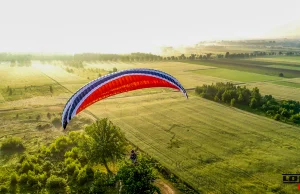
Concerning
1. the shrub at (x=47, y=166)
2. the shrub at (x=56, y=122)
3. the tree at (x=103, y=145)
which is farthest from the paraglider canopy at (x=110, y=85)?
the shrub at (x=56, y=122)

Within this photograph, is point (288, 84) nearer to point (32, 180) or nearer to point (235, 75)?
point (235, 75)

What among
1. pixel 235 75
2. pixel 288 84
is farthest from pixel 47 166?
pixel 235 75

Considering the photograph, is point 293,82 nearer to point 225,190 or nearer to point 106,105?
point 106,105

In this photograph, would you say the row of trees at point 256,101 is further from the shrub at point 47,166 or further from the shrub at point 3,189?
the shrub at point 3,189

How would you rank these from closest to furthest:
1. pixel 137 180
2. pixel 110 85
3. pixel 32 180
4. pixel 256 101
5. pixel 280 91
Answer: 1. pixel 110 85
2. pixel 137 180
3. pixel 32 180
4. pixel 256 101
5. pixel 280 91

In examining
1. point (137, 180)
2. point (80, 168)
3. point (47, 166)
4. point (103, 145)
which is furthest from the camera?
point (47, 166)

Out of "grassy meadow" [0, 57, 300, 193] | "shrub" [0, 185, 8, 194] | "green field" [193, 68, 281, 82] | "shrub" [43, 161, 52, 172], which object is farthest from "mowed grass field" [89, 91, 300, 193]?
"green field" [193, 68, 281, 82]

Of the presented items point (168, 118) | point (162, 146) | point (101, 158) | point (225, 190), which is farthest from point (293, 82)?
point (101, 158)
